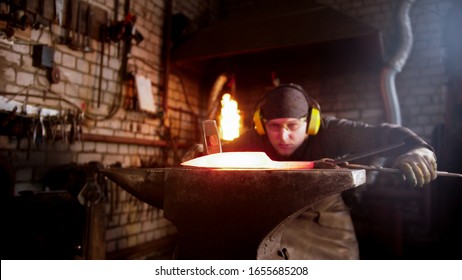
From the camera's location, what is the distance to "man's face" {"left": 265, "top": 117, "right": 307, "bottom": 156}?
2195 millimetres

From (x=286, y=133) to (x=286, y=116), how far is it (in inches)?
5.6

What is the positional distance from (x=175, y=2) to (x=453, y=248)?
428 centimetres

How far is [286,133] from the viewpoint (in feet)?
7.27

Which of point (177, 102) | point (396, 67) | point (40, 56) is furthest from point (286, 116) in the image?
point (177, 102)

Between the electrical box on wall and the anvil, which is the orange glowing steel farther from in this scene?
the electrical box on wall

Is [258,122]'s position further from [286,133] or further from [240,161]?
[240,161]

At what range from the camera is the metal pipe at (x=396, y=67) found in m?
3.81

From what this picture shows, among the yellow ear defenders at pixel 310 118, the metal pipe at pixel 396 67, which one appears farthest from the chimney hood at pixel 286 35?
the yellow ear defenders at pixel 310 118

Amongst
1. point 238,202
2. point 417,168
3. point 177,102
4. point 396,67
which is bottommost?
point 238,202

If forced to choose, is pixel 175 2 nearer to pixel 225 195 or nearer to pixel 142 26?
pixel 142 26

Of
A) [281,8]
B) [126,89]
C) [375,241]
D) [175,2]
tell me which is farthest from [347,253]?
[175,2]

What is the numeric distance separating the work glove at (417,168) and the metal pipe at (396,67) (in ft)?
8.50

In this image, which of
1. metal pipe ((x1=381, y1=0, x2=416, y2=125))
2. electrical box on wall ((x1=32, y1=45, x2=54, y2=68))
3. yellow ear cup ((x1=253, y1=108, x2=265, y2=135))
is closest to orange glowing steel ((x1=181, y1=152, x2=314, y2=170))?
yellow ear cup ((x1=253, y1=108, x2=265, y2=135))

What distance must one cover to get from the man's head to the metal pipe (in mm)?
2083
